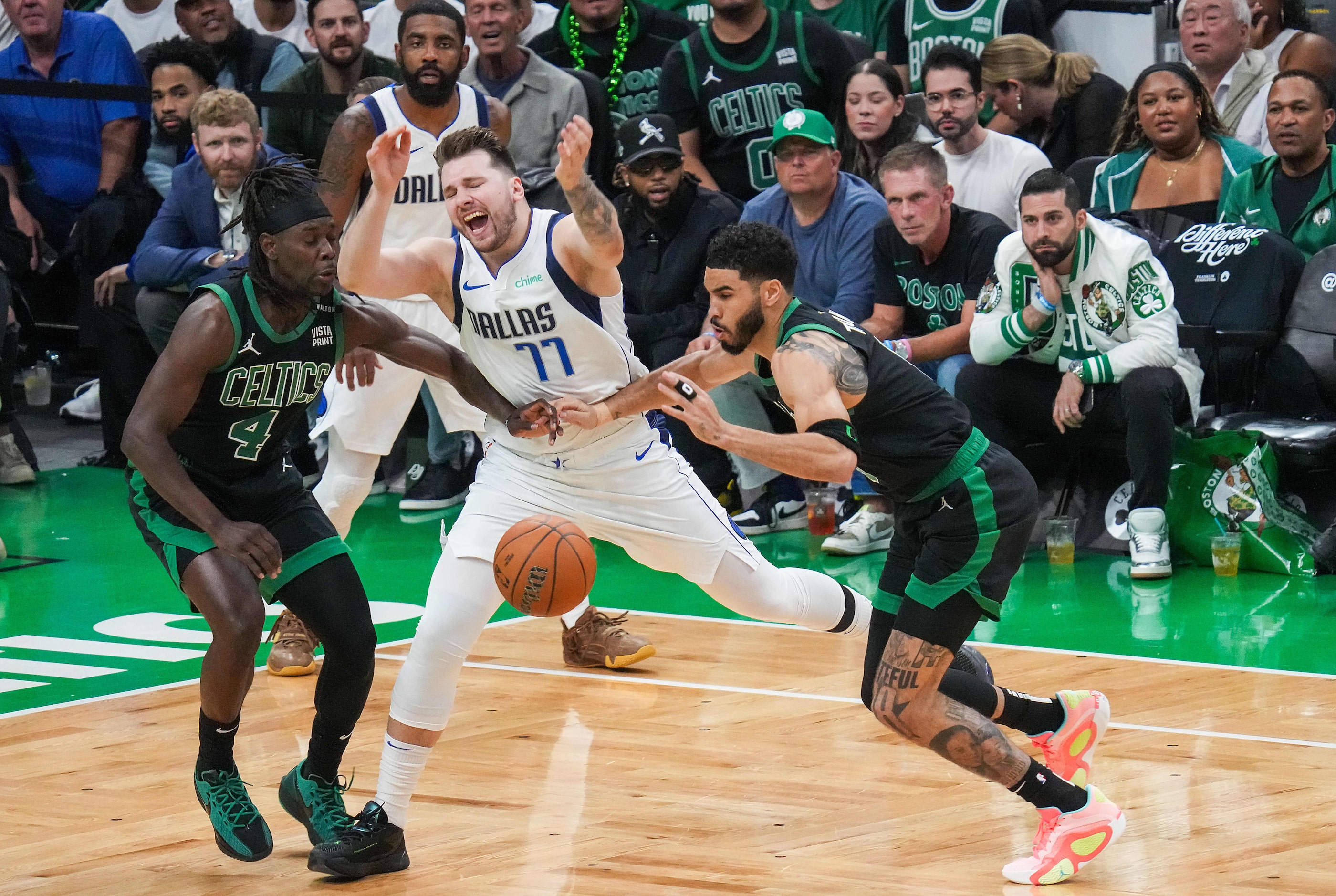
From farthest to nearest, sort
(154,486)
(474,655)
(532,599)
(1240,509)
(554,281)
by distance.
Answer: (1240,509)
(474,655)
(554,281)
(532,599)
(154,486)

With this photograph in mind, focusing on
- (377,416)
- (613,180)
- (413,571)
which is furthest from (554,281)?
(613,180)

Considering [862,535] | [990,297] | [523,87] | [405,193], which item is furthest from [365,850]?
[523,87]

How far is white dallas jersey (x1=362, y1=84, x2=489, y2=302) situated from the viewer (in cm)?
775

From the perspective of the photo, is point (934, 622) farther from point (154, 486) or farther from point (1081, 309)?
point (1081, 309)

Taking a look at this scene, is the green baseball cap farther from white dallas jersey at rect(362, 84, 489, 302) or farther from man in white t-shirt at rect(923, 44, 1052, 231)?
white dallas jersey at rect(362, 84, 489, 302)

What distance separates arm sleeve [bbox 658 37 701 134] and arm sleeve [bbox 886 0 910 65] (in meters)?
1.44

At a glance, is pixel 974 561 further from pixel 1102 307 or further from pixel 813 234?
pixel 813 234

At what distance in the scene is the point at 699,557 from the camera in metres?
5.80

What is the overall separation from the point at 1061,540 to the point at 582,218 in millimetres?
4283

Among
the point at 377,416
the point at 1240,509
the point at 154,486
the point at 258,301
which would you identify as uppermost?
the point at 258,301

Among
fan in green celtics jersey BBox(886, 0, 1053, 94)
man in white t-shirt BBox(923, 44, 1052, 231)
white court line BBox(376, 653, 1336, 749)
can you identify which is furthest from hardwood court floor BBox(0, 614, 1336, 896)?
fan in green celtics jersey BBox(886, 0, 1053, 94)

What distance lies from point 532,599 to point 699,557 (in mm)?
849

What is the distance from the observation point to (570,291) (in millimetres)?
5668

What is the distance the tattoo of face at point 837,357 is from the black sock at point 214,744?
6.06ft
